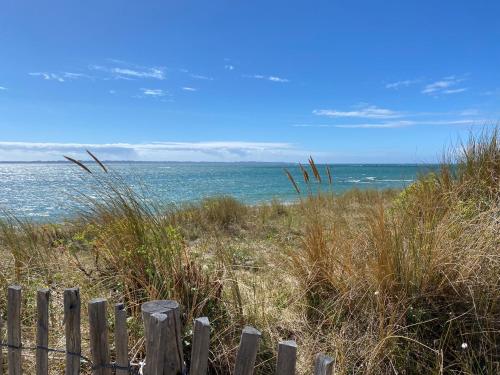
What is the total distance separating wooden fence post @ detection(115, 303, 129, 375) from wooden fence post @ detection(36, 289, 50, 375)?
1.44 ft

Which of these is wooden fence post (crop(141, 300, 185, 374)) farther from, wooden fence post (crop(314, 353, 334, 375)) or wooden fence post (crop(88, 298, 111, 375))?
wooden fence post (crop(314, 353, 334, 375))

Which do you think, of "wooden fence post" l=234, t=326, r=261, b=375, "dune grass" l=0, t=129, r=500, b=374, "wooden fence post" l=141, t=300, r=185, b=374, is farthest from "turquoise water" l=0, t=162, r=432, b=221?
"wooden fence post" l=234, t=326, r=261, b=375

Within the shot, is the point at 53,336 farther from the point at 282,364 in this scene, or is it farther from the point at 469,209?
the point at 469,209

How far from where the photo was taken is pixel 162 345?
137 centimetres

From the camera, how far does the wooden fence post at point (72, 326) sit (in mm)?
1599

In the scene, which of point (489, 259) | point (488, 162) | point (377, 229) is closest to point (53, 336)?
point (377, 229)

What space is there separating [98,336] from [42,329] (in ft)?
1.19

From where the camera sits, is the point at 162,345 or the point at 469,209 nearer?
the point at 162,345

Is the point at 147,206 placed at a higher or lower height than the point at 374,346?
higher

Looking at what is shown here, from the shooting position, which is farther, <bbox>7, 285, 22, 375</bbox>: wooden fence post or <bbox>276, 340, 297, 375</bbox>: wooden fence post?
<bbox>7, 285, 22, 375</bbox>: wooden fence post

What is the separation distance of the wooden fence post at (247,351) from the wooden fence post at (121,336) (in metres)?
0.52

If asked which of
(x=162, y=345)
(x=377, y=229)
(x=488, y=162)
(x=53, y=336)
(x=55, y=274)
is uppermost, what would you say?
(x=488, y=162)

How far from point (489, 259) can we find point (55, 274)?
3106 millimetres

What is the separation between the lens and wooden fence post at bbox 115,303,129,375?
1.51 metres
